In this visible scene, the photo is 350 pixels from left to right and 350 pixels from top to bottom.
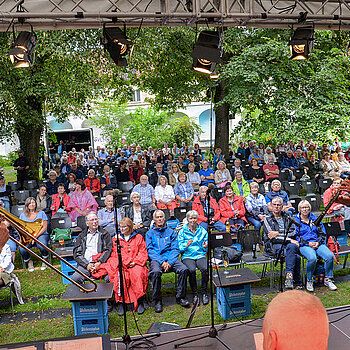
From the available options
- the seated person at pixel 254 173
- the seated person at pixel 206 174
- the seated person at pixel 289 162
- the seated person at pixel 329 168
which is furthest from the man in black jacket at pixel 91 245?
the seated person at pixel 289 162

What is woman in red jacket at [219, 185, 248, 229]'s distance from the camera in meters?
7.47

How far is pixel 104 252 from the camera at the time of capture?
18.9ft

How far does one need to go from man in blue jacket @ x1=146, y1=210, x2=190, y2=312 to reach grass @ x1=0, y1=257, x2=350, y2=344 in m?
0.18

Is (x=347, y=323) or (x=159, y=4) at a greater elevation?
(x=159, y=4)

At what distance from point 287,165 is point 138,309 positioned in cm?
900

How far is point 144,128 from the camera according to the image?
1029 inches

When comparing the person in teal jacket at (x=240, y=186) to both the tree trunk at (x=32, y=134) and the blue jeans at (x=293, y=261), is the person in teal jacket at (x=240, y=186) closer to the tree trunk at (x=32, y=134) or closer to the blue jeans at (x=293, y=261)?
the blue jeans at (x=293, y=261)

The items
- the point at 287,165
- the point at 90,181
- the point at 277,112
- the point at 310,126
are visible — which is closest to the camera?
the point at 310,126

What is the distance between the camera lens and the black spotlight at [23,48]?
5.89 m

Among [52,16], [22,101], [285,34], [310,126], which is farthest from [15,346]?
[285,34]

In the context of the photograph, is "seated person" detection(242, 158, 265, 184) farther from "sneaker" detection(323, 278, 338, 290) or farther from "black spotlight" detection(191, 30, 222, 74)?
"black spotlight" detection(191, 30, 222, 74)

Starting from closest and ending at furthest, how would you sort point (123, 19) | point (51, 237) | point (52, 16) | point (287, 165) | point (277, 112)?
1. point (52, 16)
2. point (123, 19)
3. point (51, 237)
4. point (277, 112)
5. point (287, 165)

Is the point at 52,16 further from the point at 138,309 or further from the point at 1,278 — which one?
the point at 138,309

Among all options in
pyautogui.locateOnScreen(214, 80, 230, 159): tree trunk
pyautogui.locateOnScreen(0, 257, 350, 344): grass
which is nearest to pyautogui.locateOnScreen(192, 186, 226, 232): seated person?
pyautogui.locateOnScreen(0, 257, 350, 344): grass
